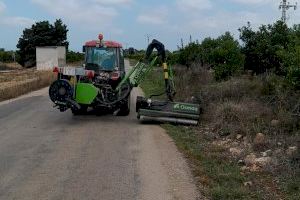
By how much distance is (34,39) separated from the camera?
74938mm

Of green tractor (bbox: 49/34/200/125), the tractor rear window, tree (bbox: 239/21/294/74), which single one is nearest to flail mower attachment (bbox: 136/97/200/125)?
green tractor (bbox: 49/34/200/125)

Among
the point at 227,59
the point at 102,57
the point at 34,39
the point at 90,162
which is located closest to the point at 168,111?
the point at 102,57

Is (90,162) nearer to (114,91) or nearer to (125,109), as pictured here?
(114,91)

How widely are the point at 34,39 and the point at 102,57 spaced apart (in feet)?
194

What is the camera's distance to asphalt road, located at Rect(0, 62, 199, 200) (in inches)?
321

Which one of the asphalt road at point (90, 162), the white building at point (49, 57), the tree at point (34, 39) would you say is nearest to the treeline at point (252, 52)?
the asphalt road at point (90, 162)

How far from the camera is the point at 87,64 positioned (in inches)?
686

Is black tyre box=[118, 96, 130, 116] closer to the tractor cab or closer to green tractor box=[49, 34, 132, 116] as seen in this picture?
green tractor box=[49, 34, 132, 116]

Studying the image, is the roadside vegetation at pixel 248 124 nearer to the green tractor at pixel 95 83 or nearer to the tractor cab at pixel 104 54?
the green tractor at pixel 95 83

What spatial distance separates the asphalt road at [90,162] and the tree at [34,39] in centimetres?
6026

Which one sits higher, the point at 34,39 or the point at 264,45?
the point at 34,39

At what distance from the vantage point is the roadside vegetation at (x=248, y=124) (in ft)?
28.2

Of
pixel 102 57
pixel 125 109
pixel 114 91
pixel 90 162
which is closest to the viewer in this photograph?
pixel 90 162

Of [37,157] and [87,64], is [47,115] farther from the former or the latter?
[37,157]
